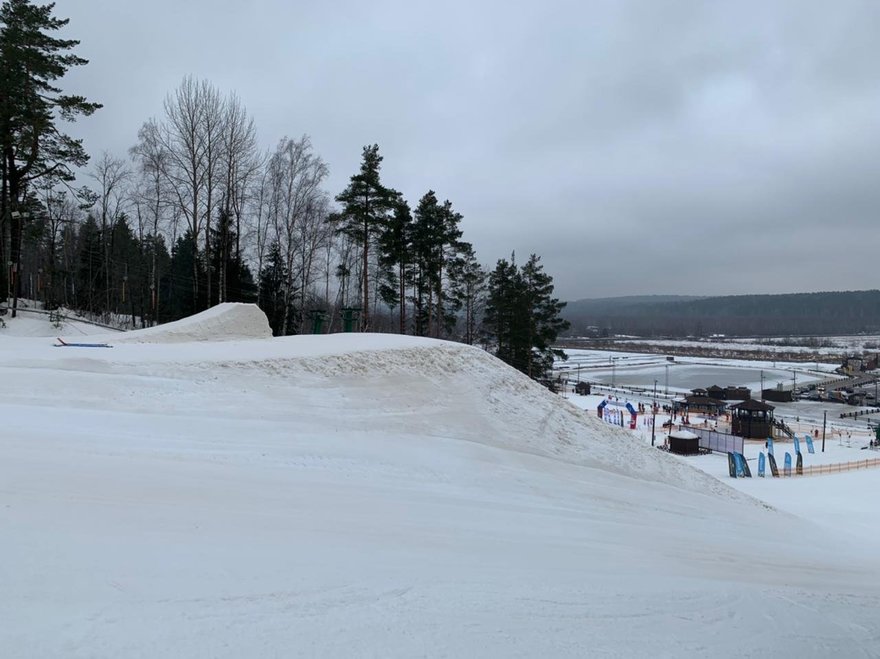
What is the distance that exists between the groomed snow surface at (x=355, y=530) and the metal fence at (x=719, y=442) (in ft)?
70.4

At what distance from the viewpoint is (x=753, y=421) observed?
41.1m

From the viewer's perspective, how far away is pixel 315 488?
7273 mm

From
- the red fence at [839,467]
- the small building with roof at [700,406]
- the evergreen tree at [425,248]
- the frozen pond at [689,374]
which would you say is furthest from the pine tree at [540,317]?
the frozen pond at [689,374]

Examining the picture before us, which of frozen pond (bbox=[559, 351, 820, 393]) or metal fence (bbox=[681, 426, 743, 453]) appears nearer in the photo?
metal fence (bbox=[681, 426, 743, 453])

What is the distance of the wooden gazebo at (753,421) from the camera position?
40469mm

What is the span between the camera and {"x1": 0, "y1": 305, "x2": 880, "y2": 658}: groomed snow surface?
4.02m

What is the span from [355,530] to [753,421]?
42.9 m

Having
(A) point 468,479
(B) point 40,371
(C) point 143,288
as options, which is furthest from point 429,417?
(C) point 143,288

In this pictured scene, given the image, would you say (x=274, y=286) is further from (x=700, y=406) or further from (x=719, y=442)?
(x=700, y=406)

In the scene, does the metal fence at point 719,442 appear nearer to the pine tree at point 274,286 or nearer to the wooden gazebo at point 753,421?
the wooden gazebo at point 753,421

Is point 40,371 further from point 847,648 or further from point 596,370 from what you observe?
point 596,370

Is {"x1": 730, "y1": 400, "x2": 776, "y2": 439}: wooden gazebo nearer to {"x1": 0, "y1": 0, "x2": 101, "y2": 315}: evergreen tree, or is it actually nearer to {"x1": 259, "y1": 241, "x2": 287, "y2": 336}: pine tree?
{"x1": 259, "y1": 241, "x2": 287, "y2": 336}: pine tree

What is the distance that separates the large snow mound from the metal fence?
27.5 meters

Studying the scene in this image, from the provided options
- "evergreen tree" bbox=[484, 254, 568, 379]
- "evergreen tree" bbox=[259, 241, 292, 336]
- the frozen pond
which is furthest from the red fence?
the frozen pond
